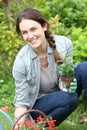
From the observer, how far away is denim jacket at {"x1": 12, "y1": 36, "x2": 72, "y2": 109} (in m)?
3.60

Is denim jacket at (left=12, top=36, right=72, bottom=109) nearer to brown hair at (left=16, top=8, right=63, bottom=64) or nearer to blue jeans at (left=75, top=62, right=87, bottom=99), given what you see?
brown hair at (left=16, top=8, right=63, bottom=64)

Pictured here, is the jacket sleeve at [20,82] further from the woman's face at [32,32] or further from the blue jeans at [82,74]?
the blue jeans at [82,74]

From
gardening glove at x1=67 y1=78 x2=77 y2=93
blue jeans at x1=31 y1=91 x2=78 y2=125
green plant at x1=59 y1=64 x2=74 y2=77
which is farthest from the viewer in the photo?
blue jeans at x1=31 y1=91 x2=78 y2=125

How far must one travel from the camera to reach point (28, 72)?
11.9 ft

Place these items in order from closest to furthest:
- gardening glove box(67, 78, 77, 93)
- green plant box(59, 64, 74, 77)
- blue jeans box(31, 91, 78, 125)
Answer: green plant box(59, 64, 74, 77)
gardening glove box(67, 78, 77, 93)
blue jeans box(31, 91, 78, 125)

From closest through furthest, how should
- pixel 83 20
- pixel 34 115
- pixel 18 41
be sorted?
pixel 34 115
pixel 18 41
pixel 83 20

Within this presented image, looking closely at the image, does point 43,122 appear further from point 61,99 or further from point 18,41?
point 18,41

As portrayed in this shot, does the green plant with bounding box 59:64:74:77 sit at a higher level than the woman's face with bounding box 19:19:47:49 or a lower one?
lower

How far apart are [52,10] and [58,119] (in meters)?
2.48

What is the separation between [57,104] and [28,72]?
349mm

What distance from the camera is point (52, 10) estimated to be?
19.4ft

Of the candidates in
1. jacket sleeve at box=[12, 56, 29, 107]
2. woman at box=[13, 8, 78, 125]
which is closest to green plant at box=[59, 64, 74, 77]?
woman at box=[13, 8, 78, 125]

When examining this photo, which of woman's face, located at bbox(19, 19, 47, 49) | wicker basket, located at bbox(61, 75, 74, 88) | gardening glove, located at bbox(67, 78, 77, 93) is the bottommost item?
gardening glove, located at bbox(67, 78, 77, 93)

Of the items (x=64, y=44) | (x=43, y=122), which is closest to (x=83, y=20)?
(x=64, y=44)
